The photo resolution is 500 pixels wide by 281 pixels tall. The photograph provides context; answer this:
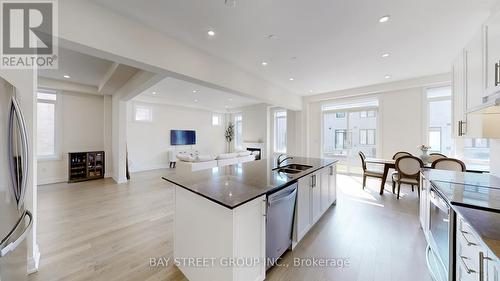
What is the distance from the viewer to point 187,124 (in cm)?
837

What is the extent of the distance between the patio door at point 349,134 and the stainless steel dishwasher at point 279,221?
16.4 ft

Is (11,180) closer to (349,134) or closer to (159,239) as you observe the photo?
(159,239)

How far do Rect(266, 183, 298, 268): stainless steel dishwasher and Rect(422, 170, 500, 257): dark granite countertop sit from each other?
1.19 metres

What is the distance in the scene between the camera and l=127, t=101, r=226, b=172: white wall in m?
6.71

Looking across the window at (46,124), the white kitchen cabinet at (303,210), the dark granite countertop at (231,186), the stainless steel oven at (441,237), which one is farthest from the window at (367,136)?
the window at (46,124)

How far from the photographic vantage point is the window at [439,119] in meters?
4.54

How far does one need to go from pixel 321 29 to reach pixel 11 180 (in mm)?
3378

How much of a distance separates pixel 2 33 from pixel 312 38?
3.38 m

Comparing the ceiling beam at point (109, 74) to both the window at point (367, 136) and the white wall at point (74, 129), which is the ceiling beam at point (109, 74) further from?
Answer: the window at point (367, 136)

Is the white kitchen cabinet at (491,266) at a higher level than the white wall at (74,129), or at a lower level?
lower

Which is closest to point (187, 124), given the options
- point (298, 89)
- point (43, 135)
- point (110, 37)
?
point (43, 135)

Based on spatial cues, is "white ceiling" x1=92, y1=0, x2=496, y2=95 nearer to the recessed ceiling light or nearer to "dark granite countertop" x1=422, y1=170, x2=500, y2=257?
the recessed ceiling light

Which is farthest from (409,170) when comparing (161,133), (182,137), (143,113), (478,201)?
(143,113)

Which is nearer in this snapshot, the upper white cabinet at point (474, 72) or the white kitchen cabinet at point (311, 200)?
the upper white cabinet at point (474, 72)
